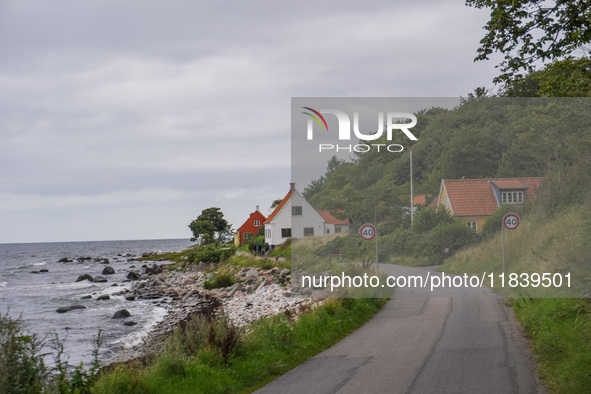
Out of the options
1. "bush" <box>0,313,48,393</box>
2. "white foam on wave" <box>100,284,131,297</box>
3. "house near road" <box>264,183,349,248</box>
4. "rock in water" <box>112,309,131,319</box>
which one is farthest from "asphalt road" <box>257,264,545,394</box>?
"white foam on wave" <box>100,284,131,297</box>

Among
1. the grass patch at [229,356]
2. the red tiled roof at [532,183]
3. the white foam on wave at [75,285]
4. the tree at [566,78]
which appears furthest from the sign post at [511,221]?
the white foam on wave at [75,285]

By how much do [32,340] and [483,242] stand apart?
39.6ft

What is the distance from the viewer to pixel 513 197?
1612 cm

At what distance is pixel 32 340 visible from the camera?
9.09m

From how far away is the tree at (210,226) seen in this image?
94812mm

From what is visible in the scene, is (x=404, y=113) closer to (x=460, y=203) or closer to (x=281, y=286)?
(x=460, y=203)

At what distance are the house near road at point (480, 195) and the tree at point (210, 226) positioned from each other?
3046 inches

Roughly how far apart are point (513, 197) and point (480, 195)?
836 mm

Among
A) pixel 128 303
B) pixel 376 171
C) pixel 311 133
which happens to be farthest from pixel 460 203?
pixel 128 303

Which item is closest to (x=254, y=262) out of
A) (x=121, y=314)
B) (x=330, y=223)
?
(x=121, y=314)

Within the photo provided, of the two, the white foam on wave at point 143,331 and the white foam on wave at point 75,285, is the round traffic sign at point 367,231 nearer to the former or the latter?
the white foam on wave at point 143,331

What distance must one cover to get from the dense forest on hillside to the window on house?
0.84ft

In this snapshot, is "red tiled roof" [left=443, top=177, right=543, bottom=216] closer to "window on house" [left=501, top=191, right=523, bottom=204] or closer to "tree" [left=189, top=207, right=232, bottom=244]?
"window on house" [left=501, top=191, right=523, bottom=204]

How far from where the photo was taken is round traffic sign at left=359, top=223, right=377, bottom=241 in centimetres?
1744
